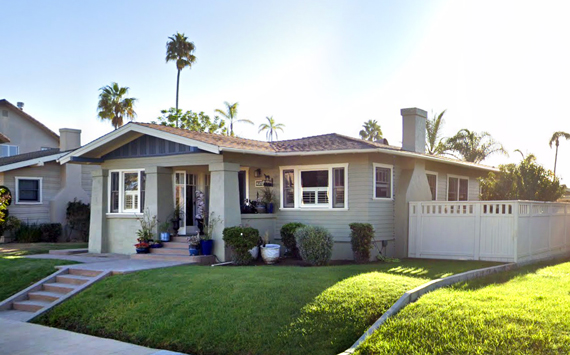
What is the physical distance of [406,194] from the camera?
608 inches

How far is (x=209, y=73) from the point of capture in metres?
22.6

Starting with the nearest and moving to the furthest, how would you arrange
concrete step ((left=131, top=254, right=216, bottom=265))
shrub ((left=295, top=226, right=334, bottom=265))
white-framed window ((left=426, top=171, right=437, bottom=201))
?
shrub ((left=295, top=226, right=334, bottom=265)), concrete step ((left=131, top=254, right=216, bottom=265)), white-framed window ((left=426, top=171, right=437, bottom=201))

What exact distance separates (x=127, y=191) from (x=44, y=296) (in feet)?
18.1

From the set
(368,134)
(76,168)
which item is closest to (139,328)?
(76,168)

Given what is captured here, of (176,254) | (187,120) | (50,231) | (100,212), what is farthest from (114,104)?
(176,254)

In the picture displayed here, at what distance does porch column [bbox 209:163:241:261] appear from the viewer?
46.5 ft

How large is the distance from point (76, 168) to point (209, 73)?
25.1 feet

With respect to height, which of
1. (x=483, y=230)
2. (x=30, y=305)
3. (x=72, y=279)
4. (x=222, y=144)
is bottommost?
(x=30, y=305)

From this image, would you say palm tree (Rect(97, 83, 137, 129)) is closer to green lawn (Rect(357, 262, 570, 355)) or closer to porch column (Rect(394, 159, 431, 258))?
porch column (Rect(394, 159, 431, 258))

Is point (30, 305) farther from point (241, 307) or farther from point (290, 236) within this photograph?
point (290, 236)

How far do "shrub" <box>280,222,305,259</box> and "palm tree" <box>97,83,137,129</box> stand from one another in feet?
74.0

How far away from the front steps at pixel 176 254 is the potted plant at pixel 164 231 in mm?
152

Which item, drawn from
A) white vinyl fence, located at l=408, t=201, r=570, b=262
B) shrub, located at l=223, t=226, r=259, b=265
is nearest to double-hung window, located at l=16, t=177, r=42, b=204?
shrub, located at l=223, t=226, r=259, b=265

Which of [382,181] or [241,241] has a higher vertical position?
[382,181]
